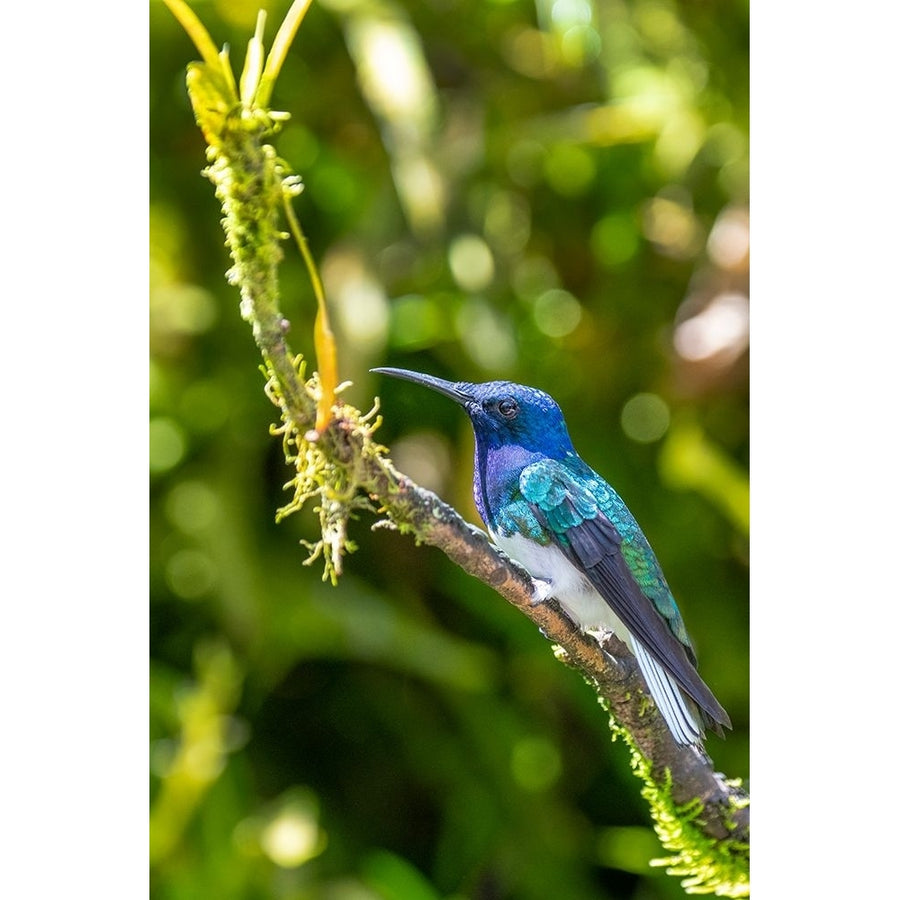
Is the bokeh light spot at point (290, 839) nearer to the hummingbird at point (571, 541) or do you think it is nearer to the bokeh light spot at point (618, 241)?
the hummingbird at point (571, 541)

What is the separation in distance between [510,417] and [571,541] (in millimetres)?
100

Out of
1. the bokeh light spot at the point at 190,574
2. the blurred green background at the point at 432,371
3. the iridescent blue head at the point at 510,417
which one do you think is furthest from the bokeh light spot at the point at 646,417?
the bokeh light spot at the point at 190,574

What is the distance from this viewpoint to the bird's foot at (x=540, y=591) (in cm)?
76

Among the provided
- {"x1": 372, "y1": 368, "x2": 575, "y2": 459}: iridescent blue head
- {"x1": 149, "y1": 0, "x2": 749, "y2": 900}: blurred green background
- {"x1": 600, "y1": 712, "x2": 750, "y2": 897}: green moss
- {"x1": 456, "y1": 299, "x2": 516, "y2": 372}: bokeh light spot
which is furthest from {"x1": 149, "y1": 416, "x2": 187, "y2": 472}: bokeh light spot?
{"x1": 600, "y1": 712, "x2": 750, "y2": 897}: green moss

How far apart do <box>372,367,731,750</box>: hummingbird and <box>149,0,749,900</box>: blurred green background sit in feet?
0.74

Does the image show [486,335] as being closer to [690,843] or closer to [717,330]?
[717,330]

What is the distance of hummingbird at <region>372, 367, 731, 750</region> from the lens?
79 cm

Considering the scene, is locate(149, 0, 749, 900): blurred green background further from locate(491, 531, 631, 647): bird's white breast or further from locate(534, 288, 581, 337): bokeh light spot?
locate(491, 531, 631, 647): bird's white breast

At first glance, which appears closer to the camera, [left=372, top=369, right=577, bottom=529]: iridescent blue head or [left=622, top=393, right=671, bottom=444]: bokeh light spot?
[left=372, top=369, right=577, bottom=529]: iridescent blue head

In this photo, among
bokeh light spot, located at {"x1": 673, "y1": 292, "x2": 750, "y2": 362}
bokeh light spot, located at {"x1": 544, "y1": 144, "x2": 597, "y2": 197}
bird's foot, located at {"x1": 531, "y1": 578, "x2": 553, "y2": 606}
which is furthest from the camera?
bokeh light spot, located at {"x1": 544, "y1": 144, "x2": 597, "y2": 197}

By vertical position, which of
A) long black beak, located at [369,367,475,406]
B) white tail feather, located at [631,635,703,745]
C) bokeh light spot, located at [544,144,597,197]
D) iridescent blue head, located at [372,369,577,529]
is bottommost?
white tail feather, located at [631,635,703,745]
